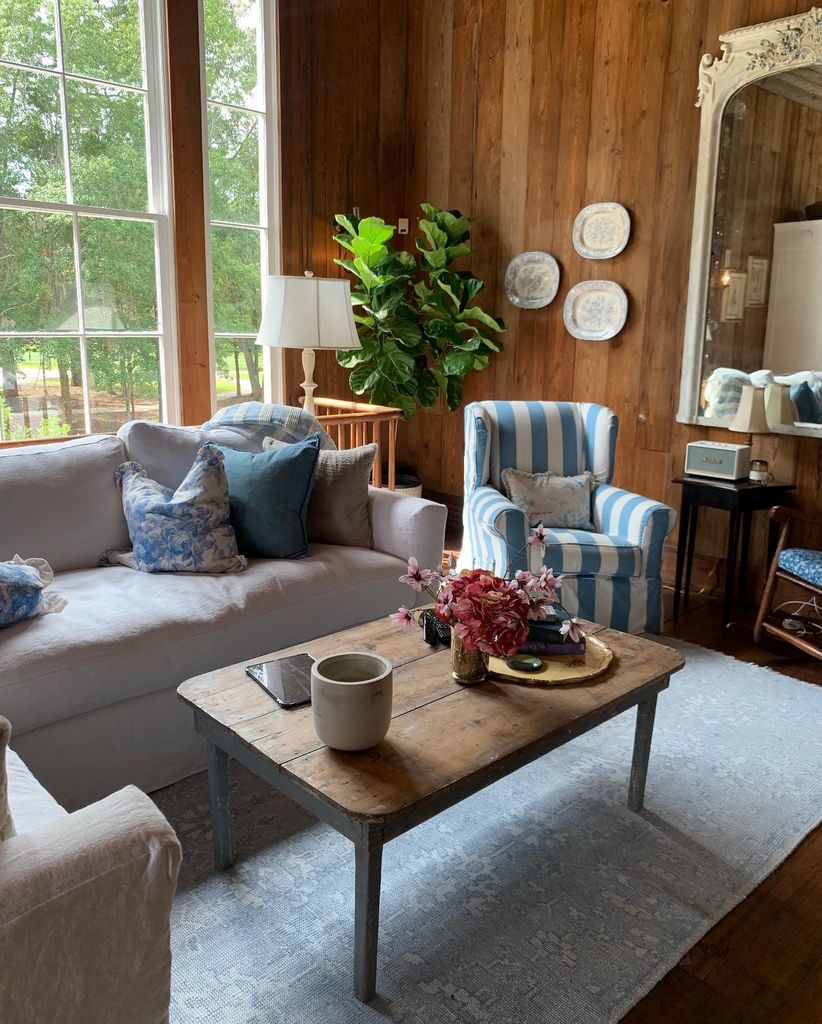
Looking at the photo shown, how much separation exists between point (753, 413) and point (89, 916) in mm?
3458

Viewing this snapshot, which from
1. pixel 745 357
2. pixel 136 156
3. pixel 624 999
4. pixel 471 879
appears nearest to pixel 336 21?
pixel 136 156

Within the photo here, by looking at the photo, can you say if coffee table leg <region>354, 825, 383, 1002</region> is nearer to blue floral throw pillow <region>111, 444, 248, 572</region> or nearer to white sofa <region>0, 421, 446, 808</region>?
white sofa <region>0, 421, 446, 808</region>

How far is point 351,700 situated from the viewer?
59.4 inches

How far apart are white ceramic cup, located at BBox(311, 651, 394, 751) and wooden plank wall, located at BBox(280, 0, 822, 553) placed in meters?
2.83

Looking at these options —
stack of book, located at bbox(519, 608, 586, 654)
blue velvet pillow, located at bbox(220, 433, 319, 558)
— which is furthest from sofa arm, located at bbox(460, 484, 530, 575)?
stack of book, located at bbox(519, 608, 586, 654)

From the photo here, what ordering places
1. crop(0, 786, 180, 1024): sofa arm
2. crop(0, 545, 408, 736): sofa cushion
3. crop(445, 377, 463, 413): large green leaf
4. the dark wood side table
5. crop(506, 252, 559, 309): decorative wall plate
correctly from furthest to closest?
crop(445, 377, 463, 413): large green leaf
crop(506, 252, 559, 309): decorative wall plate
the dark wood side table
crop(0, 545, 408, 736): sofa cushion
crop(0, 786, 180, 1024): sofa arm

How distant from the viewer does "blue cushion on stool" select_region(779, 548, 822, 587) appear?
3.07 metres

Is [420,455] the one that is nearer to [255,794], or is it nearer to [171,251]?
[171,251]

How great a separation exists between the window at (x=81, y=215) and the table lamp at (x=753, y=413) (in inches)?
113

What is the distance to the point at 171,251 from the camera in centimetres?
415

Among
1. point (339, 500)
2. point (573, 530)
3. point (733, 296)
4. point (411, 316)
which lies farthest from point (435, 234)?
point (339, 500)

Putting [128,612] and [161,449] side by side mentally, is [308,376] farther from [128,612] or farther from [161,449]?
[128,612]

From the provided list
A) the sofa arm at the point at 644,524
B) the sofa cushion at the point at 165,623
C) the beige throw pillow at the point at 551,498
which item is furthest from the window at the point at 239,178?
the sofa arm at the point at 644,524

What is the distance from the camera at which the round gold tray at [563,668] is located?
1.92 metres
